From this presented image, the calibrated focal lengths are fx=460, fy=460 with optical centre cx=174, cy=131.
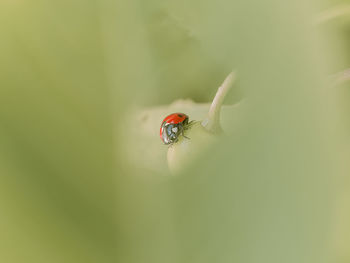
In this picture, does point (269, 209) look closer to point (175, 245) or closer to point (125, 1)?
point (175, 245)

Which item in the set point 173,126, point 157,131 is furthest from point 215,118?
point 157,131

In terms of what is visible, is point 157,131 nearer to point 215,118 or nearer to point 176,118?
point 176,118

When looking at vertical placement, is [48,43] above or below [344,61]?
above

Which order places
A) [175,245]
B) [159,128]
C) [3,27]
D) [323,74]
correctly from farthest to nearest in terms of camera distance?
[159,128]
[3,27]
[175,245]
[323,74]

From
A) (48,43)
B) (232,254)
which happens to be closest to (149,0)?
(48,43)

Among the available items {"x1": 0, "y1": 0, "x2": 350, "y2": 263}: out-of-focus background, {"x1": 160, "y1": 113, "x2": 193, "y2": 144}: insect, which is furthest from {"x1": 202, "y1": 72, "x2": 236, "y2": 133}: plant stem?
{"x1": 160, "y1": 113, "x2": 193, "y2": 144}: insect

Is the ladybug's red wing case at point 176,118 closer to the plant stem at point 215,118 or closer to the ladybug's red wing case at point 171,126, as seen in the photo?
the ladybug's red wing case at point 171,126
